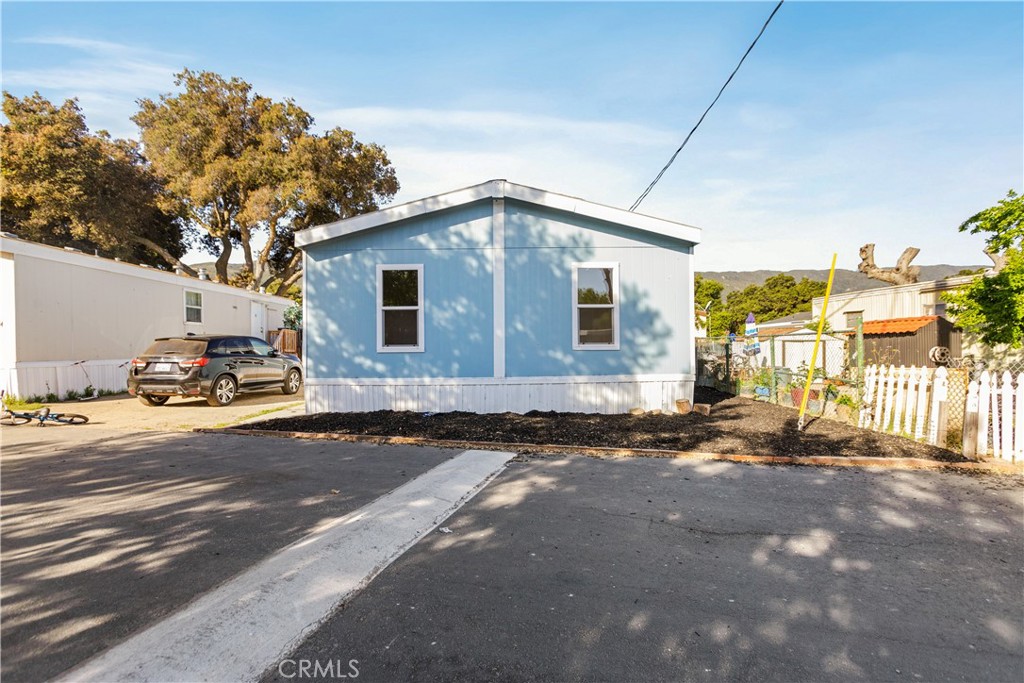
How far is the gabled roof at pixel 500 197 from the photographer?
32.1ft

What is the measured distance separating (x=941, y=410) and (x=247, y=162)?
2737cm

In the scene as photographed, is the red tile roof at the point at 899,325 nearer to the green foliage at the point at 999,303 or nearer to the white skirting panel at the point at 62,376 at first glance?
the green foliage at the point at 999,303

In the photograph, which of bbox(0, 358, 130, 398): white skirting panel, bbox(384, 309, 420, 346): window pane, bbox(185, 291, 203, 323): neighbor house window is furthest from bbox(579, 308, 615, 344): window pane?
bbox(185, 291, 203, 323): neighbor house window

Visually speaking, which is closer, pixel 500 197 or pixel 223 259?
pixel 500 197

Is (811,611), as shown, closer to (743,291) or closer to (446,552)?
(446,552)

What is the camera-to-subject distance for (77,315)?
13086 mm

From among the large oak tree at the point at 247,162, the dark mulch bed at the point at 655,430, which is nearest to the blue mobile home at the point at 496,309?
the dark mulch bed at the point at 655,430

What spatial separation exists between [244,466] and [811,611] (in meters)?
5.67

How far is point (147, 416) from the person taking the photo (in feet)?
33.1

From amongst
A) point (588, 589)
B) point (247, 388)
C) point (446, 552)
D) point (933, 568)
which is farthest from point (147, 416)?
point (933, 568)

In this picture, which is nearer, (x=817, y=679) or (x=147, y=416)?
(x=817, y=679)

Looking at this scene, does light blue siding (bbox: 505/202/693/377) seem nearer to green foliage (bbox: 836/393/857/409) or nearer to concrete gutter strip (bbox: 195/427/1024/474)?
green foliage (bbox: 836/393/857/409)

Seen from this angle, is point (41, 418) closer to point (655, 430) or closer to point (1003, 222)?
point (655, 430)

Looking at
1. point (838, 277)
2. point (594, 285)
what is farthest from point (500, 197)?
point (838, 277)
